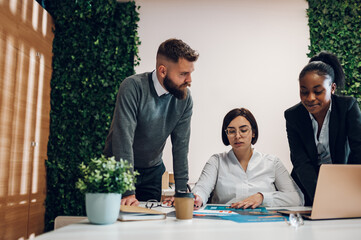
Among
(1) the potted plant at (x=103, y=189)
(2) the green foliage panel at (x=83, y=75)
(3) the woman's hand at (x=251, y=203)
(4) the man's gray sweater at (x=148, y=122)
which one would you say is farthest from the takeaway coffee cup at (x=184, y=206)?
(2) the green foliage panel at (x=83, y=75)

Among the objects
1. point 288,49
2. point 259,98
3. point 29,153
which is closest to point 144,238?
point 29,153

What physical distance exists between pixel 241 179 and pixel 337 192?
0.83m

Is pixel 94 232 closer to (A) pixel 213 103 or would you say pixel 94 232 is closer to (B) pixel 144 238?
(B) pixel 144 238

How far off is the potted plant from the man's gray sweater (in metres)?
0.61

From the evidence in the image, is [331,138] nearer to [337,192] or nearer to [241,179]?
[241,179]

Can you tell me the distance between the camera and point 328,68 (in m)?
1.77

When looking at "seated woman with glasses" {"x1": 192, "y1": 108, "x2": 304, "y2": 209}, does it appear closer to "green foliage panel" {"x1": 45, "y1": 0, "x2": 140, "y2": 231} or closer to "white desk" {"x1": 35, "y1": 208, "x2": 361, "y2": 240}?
"white desk" {"x1": 35, "y1": 208, "x2": 361, "y2": 240}

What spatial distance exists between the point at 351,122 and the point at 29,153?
2.98 m

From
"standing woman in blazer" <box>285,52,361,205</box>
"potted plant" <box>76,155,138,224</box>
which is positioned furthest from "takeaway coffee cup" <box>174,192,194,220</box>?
"standing woman in blazer" <box>285,52,361,205</box>

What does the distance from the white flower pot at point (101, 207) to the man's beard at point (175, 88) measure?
980mm

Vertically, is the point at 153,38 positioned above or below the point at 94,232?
above

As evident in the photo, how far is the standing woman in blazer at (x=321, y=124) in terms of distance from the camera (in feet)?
5.41

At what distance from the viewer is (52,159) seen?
3.60 m

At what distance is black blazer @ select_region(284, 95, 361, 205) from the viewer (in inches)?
65.0
